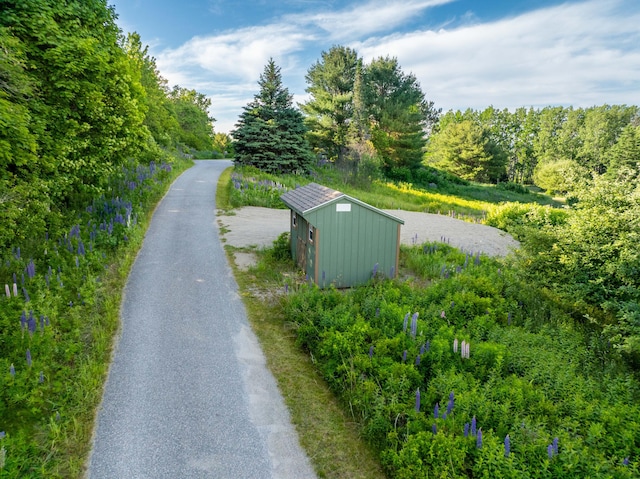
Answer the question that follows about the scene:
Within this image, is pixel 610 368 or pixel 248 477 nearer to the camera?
pixel 248 477

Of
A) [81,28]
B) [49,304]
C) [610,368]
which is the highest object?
[81,28]

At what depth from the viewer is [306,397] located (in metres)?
5.46

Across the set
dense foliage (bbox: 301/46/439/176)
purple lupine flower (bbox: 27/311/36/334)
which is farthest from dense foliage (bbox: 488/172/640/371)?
dense foliage (bbox: 301/46/439/176)

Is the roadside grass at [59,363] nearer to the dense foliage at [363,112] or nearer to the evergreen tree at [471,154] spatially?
the dense foliage at [363,112]

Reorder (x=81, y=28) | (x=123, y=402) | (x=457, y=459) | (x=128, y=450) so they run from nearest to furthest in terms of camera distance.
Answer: (x=457, y=459) → (x=128, y=450) → (x=123, y=402) → (x=81, y=28)

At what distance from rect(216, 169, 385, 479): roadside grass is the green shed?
897 millimetres

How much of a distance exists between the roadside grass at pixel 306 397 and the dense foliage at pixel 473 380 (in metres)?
0.19

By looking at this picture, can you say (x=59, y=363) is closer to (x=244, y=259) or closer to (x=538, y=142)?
(x=244, y=259)

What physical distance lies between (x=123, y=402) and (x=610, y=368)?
23.3 feet

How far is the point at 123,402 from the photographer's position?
518 centimetres

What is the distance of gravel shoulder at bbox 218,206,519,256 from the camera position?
12975 millimetres

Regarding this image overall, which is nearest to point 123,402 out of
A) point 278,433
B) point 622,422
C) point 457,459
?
point 278,433

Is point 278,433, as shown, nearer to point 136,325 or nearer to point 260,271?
point 136,325

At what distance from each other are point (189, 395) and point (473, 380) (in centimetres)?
388
